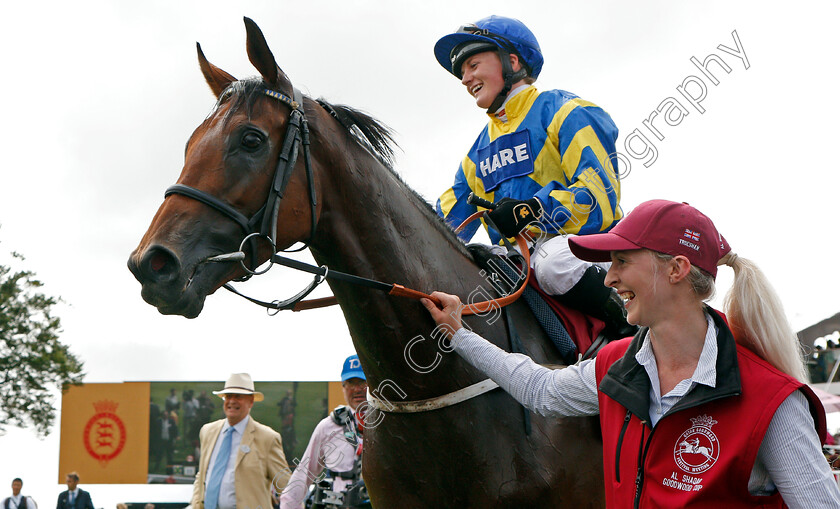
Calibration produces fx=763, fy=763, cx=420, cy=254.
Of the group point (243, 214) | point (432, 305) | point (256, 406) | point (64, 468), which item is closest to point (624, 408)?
point (432, 305)

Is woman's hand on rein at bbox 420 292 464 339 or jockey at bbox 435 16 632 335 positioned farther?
jockey at bbox 435 16 632 335

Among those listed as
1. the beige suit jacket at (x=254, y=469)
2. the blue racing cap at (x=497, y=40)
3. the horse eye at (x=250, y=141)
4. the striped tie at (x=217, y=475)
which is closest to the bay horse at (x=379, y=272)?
the horse eye at (x=250, y=141)

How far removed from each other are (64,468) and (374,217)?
1916cm

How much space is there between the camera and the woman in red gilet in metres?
1.75

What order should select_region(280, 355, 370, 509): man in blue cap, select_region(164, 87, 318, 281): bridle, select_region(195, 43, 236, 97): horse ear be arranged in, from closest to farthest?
1. select_region(164, 87, 318, 281): bridle
2. select_region(195, 43, 236, 97): horse ear
3. select_region(280, 355, 370, 509): man in blue cap

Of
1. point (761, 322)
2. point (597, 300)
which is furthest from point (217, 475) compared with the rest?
point (761, 322)

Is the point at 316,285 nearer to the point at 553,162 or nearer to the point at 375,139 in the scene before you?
the point at 375,139

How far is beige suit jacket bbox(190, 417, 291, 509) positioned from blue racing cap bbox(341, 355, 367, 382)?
725 mm

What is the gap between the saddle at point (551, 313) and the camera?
307 cm

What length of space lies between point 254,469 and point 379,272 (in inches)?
140

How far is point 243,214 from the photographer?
251 cm

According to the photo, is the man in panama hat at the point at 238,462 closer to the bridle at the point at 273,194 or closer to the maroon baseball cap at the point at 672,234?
the bridle at the point at 273,194

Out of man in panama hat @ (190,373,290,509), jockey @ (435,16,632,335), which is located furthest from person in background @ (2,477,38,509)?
jockey @ (435,16,632,335)

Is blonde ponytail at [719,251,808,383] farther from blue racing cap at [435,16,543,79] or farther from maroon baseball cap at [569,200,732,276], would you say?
blue racing cap at [435,16,543,79]
